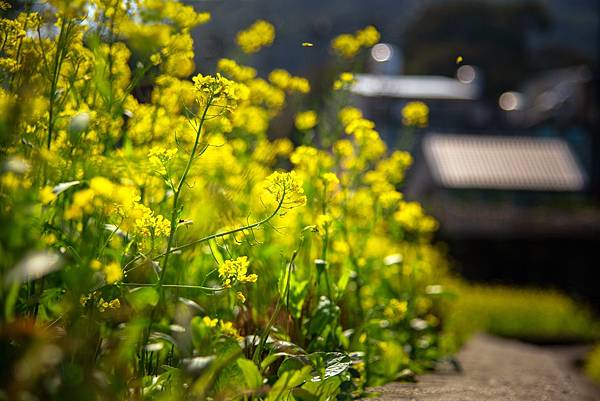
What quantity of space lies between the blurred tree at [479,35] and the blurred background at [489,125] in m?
0.07

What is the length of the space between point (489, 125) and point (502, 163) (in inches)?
490

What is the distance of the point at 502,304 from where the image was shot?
28.6 ft

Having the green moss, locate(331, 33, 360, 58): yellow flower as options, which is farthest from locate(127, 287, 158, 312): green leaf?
the green moss

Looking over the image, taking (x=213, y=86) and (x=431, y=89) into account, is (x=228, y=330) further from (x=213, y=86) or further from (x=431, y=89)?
(x=431, y=89)

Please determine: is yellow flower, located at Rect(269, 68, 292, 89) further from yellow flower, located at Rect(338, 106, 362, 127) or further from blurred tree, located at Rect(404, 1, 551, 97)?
blurred tree, located at Rect(404, 1, 551, 97)

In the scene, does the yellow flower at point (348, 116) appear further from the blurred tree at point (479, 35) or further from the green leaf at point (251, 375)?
the blurred tree at point (479, 35)

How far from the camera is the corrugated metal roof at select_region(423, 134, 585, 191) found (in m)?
18.2

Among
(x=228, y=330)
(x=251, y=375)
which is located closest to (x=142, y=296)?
(x=228, y=330)

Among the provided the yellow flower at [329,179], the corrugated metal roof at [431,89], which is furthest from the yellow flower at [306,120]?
the corrugated metal roof at [431,89]

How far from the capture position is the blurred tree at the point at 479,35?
42531 mm

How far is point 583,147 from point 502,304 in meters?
16.1

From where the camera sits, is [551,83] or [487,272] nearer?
[487,272]

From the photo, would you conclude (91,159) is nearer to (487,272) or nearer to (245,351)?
(245,351)

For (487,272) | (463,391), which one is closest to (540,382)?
(463,391)
